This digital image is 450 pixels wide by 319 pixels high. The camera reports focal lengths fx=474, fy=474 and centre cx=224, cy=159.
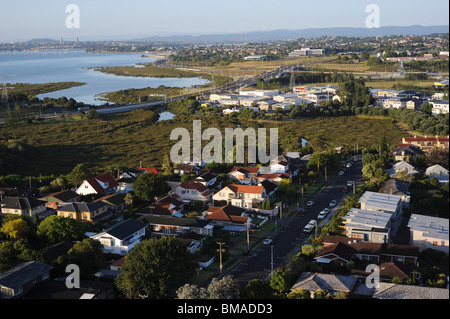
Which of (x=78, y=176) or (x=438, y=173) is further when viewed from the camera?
(x=78, y=176)

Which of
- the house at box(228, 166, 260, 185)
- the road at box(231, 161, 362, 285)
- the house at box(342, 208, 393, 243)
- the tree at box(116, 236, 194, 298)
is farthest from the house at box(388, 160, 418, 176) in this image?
the tree at box(116, 236, 194, 298)

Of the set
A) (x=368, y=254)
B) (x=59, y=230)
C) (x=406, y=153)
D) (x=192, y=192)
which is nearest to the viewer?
(x=368, y=254)

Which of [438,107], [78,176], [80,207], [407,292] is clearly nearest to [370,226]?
[407,292]

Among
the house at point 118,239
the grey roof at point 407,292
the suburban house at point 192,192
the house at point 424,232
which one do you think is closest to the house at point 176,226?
the house at point 118,239

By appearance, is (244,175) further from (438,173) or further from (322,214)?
(438,173)

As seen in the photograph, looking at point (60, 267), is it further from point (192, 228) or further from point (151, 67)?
point (151, 67)

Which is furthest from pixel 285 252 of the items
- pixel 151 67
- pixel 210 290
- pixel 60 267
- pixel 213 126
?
pixel 151 67

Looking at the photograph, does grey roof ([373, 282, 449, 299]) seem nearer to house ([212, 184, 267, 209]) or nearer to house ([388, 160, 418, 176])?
house ([212, 184, 267, 209])
